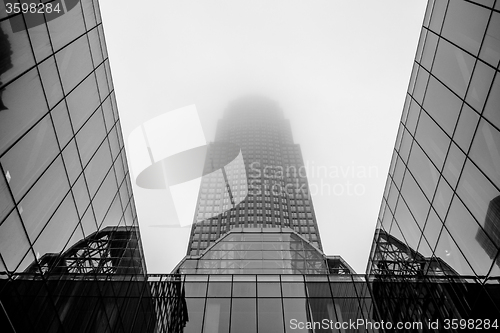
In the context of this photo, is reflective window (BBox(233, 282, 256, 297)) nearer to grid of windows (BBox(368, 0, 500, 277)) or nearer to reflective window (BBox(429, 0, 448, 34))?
grid of windows (BBox(368, 0, 500, 277))

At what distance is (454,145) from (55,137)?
16961 millimetres

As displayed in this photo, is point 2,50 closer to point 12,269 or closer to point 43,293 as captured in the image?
point 12,269

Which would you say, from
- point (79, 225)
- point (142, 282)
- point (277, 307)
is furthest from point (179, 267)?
point (79, 225)

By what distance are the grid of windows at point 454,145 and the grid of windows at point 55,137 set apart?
16076 mm

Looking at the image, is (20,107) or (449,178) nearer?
(20,107)

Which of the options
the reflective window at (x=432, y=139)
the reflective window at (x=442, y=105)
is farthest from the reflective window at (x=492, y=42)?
the reflective window at (x=432, y=139)

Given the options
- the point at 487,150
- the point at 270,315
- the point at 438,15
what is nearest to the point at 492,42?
the point at 487,150

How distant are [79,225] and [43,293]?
3908 millimetres

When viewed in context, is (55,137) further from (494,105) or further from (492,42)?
(492,42)

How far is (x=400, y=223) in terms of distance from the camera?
69.0 ft

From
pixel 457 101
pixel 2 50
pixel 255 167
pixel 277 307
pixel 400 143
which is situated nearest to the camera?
pixel 2 50

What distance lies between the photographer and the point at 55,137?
13633 millimetres

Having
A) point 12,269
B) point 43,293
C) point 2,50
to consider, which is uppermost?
point 2,50

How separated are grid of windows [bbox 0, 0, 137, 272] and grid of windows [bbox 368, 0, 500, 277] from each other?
16.1 meters
